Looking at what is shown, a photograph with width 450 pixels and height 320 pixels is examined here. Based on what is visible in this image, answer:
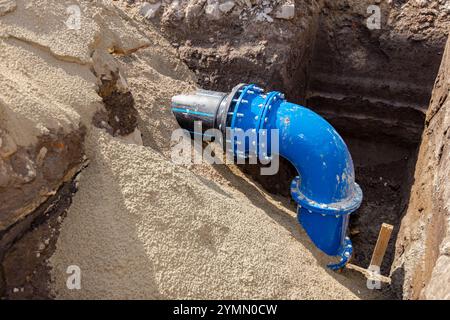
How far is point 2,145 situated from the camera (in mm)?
2049

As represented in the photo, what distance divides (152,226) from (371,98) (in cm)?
275

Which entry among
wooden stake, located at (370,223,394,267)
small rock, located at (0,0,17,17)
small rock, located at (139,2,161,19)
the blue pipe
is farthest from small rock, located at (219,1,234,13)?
wooden stake, located at (370,223,394,267)

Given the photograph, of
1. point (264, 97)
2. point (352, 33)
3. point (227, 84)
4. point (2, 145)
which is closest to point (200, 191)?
point (264, 97)

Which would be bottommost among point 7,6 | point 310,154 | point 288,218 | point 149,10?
point 288,218

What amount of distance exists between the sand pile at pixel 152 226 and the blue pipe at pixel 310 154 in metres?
0.16

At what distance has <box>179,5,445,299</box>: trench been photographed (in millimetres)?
4043

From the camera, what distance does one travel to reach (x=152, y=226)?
233 centimetres

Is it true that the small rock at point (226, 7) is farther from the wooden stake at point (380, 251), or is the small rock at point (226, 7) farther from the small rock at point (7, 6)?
the wooden stake at point (380, 251)

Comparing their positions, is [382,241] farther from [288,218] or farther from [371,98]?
[371,98]

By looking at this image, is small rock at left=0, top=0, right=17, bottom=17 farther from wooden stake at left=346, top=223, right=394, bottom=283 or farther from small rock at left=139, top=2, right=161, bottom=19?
wooden stake at left=346, top=223, right=394, bottom=283

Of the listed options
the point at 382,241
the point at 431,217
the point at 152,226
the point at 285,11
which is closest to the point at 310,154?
the point at 382,241

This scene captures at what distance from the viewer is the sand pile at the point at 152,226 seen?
218 centimetres

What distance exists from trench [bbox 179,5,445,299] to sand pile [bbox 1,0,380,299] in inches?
40.4

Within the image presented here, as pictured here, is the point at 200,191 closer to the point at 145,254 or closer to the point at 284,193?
the point at 145,254
